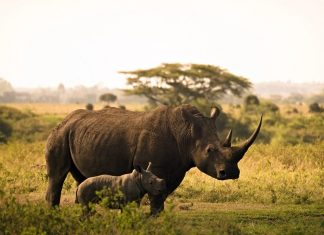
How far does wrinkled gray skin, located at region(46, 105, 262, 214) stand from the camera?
36.6 feet

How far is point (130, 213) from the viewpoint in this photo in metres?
9.30

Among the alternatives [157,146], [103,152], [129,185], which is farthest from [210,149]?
[103,152]

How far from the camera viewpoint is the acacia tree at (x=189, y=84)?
48000mm

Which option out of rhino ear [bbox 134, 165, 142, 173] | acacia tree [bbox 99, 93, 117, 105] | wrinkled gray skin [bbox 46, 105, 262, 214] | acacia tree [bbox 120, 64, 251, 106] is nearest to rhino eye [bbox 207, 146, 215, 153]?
wrinkled gray skin [bbox 46, 105, 262, 214]

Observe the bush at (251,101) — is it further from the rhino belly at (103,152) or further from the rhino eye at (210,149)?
the rhino eye at (210,149)

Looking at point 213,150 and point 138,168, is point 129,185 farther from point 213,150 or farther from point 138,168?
point 213,150

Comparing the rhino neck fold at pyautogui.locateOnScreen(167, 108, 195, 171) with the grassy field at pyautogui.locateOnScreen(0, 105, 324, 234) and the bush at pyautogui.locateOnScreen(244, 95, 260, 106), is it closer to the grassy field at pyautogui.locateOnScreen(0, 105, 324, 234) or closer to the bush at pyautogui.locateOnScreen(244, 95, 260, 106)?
the grassy field at pyautogui.locateOnScreen(0, 105, 324, 234)

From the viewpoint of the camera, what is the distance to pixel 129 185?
10.5 metres

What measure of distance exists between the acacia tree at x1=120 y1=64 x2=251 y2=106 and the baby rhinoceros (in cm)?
3691

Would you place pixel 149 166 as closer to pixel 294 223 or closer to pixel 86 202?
Answer: pixel 86 202

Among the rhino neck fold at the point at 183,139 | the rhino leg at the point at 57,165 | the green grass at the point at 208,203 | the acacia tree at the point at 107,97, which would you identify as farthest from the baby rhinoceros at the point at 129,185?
the acacia tree at the point at 107,97

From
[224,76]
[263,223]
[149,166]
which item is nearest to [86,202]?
[149,166]

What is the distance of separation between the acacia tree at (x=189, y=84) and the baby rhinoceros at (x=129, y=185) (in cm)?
3691

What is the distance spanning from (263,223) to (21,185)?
21.6 feet
